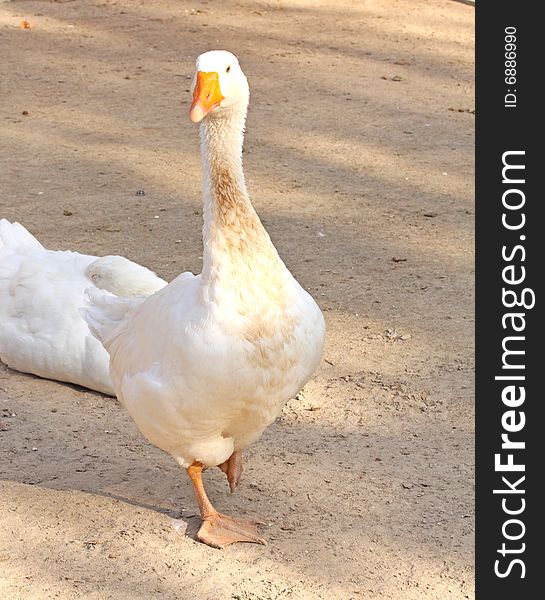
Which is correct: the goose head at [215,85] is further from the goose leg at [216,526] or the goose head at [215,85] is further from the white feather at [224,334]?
the goose leg at [216,526]

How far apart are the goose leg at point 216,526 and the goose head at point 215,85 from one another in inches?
53.6

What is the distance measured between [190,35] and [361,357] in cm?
665

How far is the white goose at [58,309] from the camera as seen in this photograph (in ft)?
17.6

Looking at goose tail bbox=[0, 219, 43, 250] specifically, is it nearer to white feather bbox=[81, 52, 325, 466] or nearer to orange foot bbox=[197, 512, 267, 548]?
white feather bbox=[81, 52, 325, 466]

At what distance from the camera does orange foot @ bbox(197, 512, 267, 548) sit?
4.12 metres

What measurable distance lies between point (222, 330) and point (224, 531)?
919 mm

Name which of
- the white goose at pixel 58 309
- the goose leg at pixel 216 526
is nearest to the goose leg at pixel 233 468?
the goose leg at pixel 216 526

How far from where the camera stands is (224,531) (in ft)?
13.7

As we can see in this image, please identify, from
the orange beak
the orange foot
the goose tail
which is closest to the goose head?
the orange beak

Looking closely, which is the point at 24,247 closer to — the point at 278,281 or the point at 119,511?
the point at 119,511

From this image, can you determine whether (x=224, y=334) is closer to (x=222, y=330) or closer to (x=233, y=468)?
(x=222, y=330)

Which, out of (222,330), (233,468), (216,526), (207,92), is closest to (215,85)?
(207,92)

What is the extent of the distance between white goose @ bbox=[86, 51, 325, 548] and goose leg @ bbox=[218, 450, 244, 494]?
264mm

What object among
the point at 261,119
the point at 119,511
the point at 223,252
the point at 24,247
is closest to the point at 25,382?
the point at 24,247
